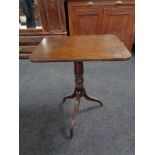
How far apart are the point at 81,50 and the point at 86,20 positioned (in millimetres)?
1457

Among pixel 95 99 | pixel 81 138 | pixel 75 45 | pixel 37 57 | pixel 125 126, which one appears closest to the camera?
pixel 37 57

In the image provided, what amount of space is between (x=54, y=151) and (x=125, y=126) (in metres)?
0.65

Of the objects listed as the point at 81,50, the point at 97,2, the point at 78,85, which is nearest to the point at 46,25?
the point at 97,2

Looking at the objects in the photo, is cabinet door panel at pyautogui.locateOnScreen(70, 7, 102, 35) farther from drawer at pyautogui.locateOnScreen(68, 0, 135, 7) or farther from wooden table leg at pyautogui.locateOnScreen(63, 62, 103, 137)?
wooden table leg at pyautogui.locateOnScreen(63, 62, 103, 137)

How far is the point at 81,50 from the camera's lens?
4.02 feet

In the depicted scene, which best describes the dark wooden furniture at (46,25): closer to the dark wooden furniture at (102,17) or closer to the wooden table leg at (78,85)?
the dark wooden furniture at (102,17)

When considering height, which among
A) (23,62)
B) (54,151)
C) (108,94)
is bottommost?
(54,151)

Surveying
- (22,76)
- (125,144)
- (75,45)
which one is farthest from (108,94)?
(22,76)

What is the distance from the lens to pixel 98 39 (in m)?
1.42

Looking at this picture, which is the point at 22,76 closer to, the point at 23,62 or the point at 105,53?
the point at 23,62

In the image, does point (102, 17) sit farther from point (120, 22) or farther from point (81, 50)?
point (81, 50)

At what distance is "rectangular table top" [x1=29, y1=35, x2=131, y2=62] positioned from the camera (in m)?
1.11

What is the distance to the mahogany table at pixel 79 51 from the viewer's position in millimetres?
1109

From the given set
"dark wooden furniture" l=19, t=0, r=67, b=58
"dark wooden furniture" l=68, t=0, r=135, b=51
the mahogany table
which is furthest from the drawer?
the mahogany table
